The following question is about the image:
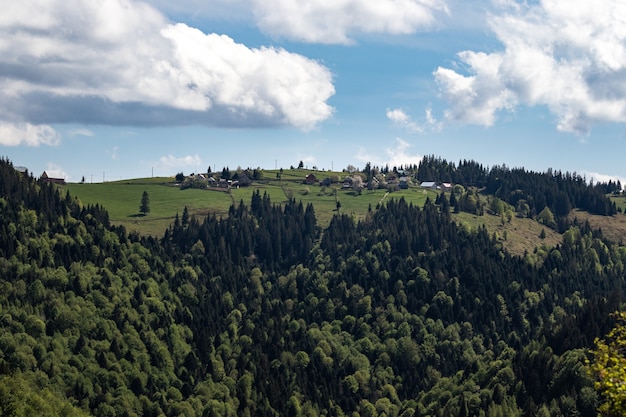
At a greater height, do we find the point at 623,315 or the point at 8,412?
the point at 623,315

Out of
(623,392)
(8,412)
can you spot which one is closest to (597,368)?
(623,392)

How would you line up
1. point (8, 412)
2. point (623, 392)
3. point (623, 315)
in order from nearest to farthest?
point (623, 392), point (623, 315), point (8, 412)

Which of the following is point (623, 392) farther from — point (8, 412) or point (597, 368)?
point (8, 412)

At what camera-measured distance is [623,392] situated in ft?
133

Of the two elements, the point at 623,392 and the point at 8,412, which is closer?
the point at 623,392

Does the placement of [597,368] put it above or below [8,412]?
above

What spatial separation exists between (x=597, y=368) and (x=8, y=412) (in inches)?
7067

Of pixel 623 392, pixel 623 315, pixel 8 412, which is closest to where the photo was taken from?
pixel 623 392

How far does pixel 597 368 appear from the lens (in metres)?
41.6

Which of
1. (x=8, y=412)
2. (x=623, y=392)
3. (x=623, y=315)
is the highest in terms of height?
(x=623, y=315)

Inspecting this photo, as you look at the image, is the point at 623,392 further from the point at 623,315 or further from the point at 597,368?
the point at 623,315

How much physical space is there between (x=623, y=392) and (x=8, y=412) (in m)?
181

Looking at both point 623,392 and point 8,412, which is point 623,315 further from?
point 8,412

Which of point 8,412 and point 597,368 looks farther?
point 8,412
